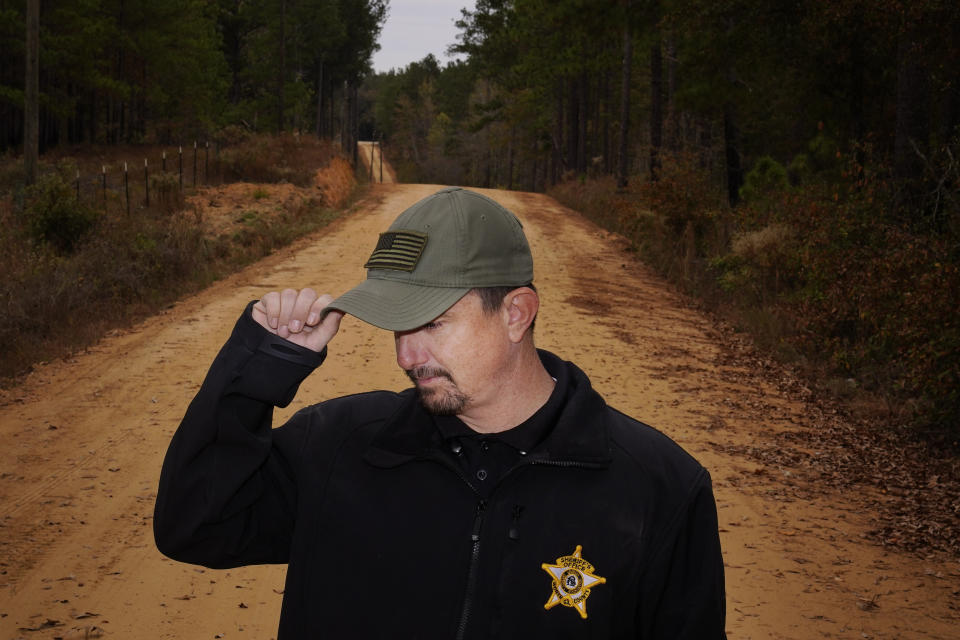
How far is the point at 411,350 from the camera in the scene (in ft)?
7.47

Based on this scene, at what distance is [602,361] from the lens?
428 inches

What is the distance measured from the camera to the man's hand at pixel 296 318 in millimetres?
2225

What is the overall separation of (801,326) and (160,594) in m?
8.51

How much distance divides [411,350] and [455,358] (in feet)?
0.37

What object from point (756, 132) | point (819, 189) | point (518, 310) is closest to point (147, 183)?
point (819, 189)

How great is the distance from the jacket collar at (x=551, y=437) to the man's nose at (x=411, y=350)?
0.10 metres

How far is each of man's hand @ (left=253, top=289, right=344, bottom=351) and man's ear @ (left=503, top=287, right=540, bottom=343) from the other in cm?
43

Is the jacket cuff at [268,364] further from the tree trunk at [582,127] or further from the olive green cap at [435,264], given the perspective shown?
the tree trunk at [582,127]

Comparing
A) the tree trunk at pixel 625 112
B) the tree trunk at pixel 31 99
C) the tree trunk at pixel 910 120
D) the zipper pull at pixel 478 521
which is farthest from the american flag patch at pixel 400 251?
the tree trunk at pixel 625 112

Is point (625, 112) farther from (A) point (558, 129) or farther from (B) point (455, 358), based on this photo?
(B) point (455, 358)

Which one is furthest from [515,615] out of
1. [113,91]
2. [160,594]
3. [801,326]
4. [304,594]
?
[113,91]

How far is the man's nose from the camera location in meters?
2.27

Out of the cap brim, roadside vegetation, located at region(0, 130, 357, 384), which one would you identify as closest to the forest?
roadside vegetation, located at region(0, 130, 357, 384)

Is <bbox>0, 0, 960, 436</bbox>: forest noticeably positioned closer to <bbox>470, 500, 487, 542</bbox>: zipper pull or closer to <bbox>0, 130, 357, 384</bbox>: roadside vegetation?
<bbox>0, 130, 357, 384</bbox>: roadside vegetation
